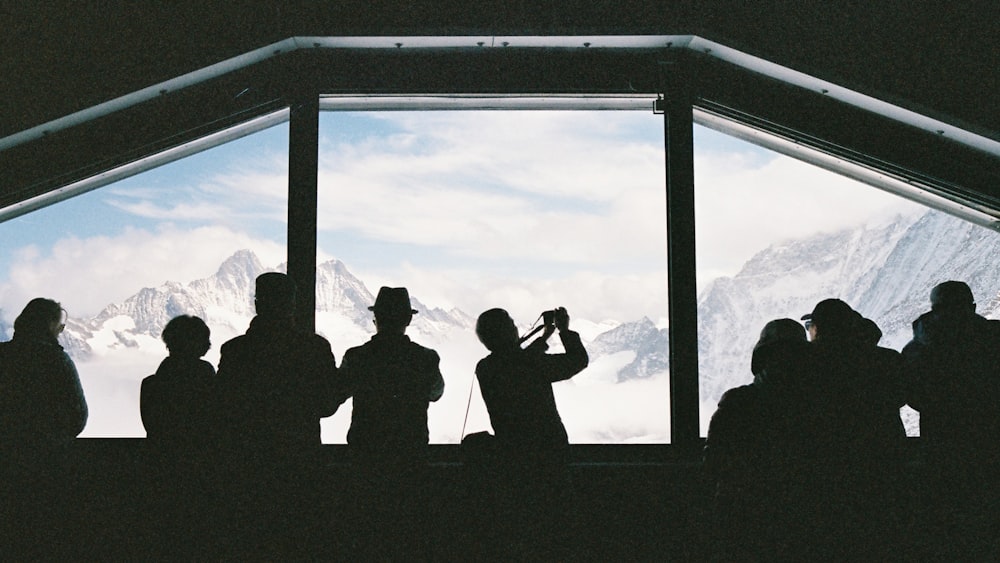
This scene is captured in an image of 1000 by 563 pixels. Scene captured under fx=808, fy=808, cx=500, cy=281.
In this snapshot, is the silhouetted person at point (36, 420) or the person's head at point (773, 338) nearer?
the person's head at point (773, 338)

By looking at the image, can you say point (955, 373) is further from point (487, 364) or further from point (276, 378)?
point (276, 378)

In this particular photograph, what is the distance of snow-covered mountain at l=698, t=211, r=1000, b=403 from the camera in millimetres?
3830

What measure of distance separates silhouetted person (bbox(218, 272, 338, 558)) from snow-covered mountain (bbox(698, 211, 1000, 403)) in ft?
6.48

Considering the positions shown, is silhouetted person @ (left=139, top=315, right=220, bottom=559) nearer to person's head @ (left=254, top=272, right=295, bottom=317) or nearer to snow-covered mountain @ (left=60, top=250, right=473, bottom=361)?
person's head @ (left=254, top=272, right=295, bottom=317)

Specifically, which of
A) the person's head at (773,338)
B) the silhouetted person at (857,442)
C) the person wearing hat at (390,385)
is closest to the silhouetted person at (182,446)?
the person wearing hat at (390,385)

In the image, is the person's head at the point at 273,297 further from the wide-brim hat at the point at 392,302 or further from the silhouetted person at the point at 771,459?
the silhouetted person at the point at 771,459

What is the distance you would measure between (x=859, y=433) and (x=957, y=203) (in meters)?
2.05

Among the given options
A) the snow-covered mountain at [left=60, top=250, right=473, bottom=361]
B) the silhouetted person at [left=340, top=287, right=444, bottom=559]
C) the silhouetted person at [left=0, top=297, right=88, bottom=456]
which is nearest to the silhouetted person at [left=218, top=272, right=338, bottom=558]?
the silhouetted person at [left=340, top=287, right=444, bottom=559]

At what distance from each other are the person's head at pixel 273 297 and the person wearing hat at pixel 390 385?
34 cm

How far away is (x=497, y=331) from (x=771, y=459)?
105 centimetres

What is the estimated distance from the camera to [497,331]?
2.98 m

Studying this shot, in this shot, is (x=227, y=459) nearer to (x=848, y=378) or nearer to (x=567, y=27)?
(x=848, y=378)

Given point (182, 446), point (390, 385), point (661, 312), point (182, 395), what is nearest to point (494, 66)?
point (661, 312)

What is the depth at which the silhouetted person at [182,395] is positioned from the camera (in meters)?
2.53
